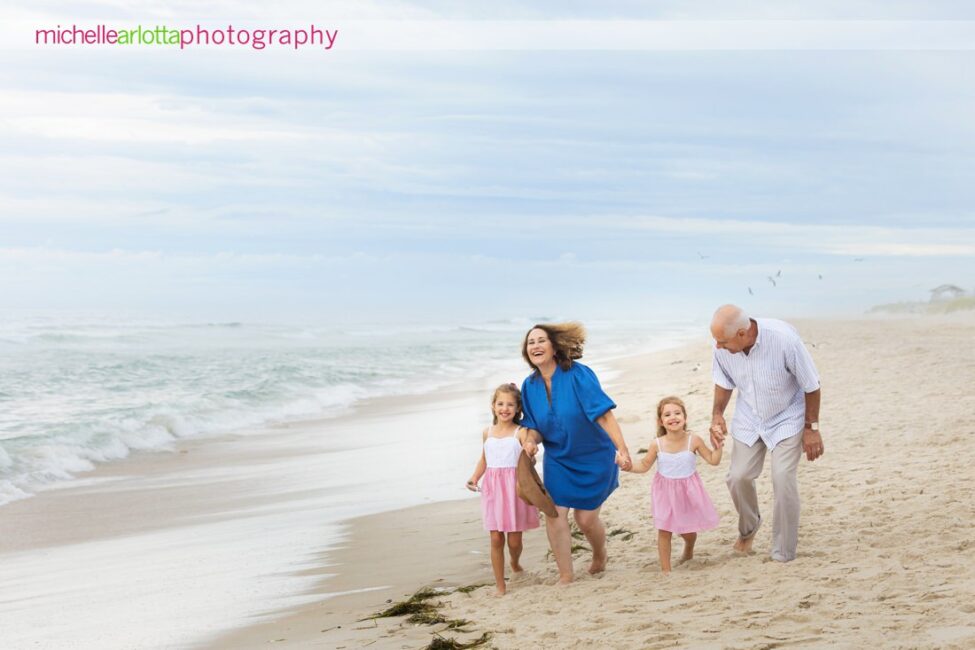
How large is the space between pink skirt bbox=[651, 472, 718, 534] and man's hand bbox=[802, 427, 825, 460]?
24.5 inches

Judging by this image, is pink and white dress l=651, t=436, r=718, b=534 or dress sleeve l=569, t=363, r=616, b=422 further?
pink and white dress l=651, t=436, r=718, b=534

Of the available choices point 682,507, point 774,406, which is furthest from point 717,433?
point 682,507

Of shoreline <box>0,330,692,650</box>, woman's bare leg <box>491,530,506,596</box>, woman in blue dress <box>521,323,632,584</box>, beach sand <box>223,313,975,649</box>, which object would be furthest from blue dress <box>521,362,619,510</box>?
shoreline <box>0,330,692,650</box>

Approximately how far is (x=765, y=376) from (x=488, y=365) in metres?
25.1

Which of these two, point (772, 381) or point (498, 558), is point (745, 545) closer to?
point (772, 381)

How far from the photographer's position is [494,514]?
6.08 m

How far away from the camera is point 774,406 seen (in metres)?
5.95

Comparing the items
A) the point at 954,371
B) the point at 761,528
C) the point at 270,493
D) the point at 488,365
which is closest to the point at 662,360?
the point at 488,365

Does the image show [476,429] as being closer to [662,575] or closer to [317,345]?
[662,575]

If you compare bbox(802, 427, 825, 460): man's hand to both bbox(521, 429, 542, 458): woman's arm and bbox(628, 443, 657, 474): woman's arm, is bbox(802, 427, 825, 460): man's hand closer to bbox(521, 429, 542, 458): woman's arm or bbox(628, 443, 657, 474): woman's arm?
bbox(628, 443, 657, 474): woman's arm

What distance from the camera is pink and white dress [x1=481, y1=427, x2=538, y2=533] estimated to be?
606 centimetres

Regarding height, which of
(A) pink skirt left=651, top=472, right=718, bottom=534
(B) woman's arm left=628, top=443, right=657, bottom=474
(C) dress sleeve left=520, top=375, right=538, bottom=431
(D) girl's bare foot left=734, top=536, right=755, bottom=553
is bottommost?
(D) girl's bare foot left=734, top=536, right=755, bottom=553

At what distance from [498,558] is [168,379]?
21640mm

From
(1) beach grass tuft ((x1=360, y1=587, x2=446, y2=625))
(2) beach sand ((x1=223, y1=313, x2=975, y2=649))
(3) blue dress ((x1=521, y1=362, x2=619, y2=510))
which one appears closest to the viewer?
(2) beach sand ((x1=223, y1=313, x2=975, y2=649))
